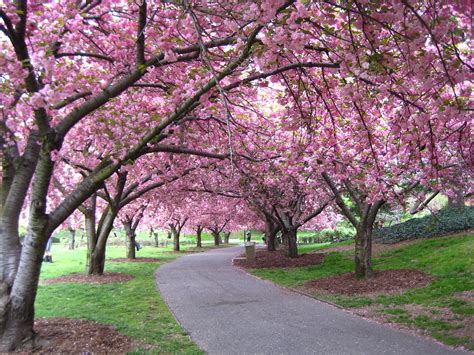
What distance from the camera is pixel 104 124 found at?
907 centimetres

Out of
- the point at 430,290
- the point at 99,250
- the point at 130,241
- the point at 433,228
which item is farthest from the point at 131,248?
the point at 430,290

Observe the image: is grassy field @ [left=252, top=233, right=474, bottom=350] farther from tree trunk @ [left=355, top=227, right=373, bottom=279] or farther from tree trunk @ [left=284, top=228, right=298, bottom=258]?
tree trunk @ [left=284, top=228, right=298, bottom=258]

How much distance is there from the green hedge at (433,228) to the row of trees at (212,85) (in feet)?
26.3

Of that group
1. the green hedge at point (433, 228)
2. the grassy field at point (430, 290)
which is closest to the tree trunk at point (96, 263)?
the grassy field at point (430, 290)

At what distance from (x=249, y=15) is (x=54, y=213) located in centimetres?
404

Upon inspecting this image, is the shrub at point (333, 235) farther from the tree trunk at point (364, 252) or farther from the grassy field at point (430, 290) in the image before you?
the tree trunk at point (364, 252)

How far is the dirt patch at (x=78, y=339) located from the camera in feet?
18.5

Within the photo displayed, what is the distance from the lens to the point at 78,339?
20.0 feet

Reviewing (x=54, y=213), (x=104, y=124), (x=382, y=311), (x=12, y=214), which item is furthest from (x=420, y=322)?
(x=104, y=124)

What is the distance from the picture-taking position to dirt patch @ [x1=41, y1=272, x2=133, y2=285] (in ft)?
45.4

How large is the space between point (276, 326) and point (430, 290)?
4.41 metres

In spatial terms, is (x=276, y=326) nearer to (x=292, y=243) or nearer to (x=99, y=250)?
(x=99, y=250)

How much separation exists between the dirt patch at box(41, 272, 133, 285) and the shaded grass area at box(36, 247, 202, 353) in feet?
2.51

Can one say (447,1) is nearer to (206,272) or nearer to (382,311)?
(382,311)
